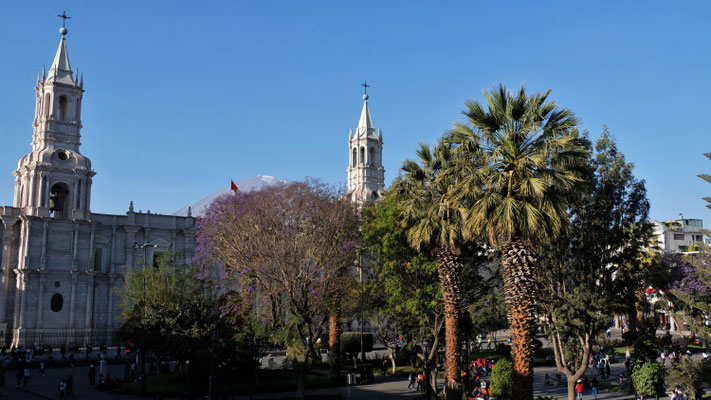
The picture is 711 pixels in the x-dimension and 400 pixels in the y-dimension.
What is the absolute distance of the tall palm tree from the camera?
1834 cm

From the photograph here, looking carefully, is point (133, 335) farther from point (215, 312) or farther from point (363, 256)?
point (363, 256)

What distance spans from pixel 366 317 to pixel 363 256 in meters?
5.65

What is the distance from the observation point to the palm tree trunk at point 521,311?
17969mm

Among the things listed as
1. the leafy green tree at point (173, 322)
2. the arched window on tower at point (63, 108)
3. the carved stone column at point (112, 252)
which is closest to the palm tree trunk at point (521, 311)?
the leafy green tree at point (173, 322)

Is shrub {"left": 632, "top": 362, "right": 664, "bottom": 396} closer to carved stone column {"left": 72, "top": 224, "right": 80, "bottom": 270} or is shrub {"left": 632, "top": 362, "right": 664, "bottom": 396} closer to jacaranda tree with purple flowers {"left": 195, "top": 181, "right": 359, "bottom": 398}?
jacaranda tree with purple flowers {"left": 195, "top": 181, "right": 359, "bottom": 398}

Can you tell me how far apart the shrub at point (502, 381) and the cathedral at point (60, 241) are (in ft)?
117

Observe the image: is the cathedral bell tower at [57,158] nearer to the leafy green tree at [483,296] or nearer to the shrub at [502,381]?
the leafy green tree at [483,296]

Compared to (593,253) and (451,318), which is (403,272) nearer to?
(451,318)

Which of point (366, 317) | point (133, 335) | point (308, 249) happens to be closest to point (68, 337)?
point (133, 335)

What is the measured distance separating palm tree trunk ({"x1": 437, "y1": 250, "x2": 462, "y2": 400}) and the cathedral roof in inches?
1847

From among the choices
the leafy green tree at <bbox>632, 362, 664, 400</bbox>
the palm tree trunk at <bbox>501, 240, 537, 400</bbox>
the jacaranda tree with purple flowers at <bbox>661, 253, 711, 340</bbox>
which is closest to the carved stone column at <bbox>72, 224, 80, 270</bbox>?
the leafy green tree at <bbox>632, 362, 664, 400</bbox>

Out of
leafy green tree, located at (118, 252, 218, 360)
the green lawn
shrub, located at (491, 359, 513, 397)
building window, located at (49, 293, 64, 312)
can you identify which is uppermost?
building window, located at (49, 293, 64, 312)

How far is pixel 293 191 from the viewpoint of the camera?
35562 mm

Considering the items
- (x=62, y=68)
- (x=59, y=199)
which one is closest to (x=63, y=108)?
(x=62, y=68)
